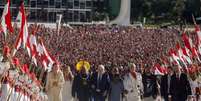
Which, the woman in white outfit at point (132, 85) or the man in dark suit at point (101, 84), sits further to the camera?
the man in dark suit at point (101, 84)

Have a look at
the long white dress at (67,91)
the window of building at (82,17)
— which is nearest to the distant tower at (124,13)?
the window of building at (82,17)

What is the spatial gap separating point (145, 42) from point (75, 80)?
82.4 feet

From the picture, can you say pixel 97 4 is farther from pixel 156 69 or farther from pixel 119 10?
pixel 156 69

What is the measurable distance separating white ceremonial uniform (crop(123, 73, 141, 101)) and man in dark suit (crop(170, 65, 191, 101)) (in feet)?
6.53

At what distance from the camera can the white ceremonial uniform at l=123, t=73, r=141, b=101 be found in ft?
76.6

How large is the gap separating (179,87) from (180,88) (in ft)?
0.17

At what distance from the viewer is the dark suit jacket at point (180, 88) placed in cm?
2530

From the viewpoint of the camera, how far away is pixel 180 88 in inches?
1003

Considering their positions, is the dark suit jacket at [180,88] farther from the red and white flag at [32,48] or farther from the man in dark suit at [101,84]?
the red and white flag at [32,48]

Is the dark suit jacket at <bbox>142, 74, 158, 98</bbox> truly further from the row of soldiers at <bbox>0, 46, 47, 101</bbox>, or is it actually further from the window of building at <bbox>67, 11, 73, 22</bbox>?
the window of building at <bbox>67, 11, 73, 22</bbox>

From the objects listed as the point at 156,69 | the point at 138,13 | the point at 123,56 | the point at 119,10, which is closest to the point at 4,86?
the point at 156,69

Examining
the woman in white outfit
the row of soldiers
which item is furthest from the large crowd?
the row of soldiers

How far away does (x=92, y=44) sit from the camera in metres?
47.8

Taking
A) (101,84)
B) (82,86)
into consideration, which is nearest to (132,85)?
(101,84)
